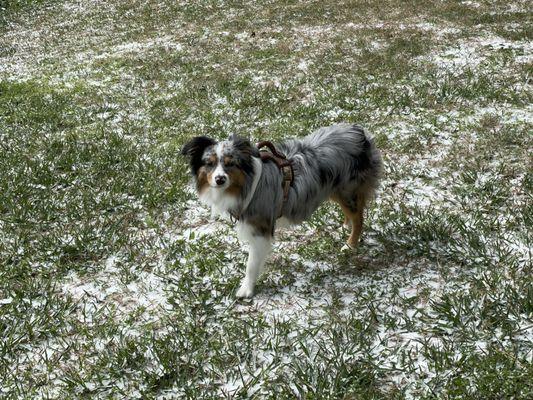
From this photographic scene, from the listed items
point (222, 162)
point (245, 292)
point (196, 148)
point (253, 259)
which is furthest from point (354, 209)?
point (196, 148)

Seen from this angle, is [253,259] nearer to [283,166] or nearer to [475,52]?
[283,166]

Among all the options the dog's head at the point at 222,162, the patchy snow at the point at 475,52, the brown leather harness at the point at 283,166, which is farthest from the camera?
the patchy snow at the point at 475,52

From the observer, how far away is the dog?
4.61m

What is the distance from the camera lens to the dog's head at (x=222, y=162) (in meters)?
4.53

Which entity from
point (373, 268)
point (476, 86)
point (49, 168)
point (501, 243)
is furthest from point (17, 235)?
point (476, 86)

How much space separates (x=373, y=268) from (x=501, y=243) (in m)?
1.45

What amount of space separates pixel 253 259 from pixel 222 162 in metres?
1.16

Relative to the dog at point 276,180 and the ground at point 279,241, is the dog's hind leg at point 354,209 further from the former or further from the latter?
the ground at point 279,241

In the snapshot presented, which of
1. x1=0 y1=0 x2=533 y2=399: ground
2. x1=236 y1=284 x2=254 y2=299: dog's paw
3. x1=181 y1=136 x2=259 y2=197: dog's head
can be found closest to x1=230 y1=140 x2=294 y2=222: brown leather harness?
x1=181 y1=136 x2=259 y2=197: dog's head

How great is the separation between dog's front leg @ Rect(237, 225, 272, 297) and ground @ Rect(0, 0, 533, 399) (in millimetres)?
157

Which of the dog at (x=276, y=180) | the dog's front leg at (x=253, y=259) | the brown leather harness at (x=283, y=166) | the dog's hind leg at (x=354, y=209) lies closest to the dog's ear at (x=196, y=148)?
the dog at (x=276, y=180)

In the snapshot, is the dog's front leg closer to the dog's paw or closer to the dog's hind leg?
the dog's paw

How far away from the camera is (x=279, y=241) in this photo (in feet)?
19.7

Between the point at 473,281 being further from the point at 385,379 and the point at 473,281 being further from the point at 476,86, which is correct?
the point at 476,86
